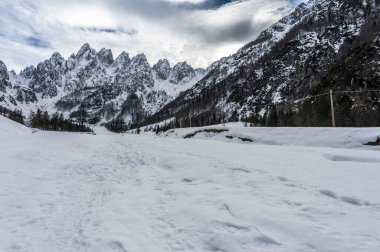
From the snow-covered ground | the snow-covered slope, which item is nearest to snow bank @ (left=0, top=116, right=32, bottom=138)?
the snow-covered slope

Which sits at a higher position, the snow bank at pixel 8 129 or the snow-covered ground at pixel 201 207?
the snow bank at pixel 8 129

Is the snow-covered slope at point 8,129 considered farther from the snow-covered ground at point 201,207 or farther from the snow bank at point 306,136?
the snow-covered ground at point 201,207

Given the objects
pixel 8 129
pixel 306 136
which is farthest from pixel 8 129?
pixel 306 136

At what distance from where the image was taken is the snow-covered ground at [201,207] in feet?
21.0

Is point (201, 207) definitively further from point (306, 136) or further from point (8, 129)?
point (8, 129)

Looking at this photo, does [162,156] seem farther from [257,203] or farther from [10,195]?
[257,203]

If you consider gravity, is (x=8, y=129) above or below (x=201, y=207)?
above

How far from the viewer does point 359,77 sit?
120750 millimetres

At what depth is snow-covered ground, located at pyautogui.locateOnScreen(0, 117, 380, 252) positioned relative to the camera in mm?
6406

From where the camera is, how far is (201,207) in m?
8.42

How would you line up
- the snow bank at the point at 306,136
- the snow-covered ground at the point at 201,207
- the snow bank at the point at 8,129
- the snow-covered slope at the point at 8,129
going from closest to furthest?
the snow-covered ground at the point at 201,207 < the snow bank at the point at 306,136 < the snow-covered slope at the point at 8,129 < the snow bank at the point at 8,129

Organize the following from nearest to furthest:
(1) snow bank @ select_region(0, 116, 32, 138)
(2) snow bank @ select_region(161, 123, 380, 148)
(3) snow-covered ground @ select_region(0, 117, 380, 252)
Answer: (3) snow-covered ground @ select_region(0, 117, 380, 252)
(2) snow bank @ select_region(161, 123, 380, 148)
(1) snow bank @ select_region(0, 116, 32, 138)

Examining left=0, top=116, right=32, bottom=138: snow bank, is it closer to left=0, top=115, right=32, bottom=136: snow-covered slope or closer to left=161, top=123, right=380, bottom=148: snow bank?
left=0, top=115, right=32, bottom=136: snow-covered slope

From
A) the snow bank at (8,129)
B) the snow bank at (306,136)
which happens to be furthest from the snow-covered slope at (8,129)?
the snow bank at (306,136)
